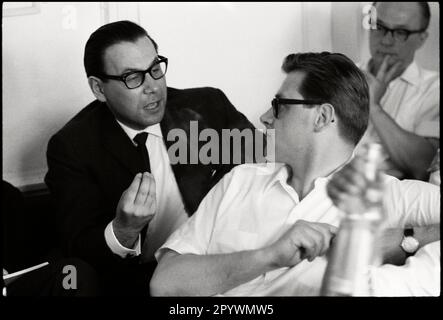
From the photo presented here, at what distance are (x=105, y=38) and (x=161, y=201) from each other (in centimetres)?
46

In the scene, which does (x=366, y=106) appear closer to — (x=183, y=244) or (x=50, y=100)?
(x=183, y=244)

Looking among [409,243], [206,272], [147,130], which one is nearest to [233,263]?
[206,272]

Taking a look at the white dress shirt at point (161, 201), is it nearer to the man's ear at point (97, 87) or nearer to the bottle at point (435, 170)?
the man's ear at point (97, 87)

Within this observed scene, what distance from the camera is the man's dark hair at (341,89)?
158cm

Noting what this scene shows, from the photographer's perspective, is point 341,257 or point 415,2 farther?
point 415,2

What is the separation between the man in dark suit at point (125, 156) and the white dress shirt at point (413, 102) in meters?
0.41

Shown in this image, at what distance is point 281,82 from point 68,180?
631 millimetres

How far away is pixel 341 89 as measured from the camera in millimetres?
1582

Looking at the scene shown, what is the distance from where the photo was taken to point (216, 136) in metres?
1.81

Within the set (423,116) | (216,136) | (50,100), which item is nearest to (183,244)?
(216,136)

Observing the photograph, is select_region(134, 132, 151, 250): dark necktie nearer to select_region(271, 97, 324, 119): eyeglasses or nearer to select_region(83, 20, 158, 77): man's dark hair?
select_region(83, 20, 158, 77): man's dark hair

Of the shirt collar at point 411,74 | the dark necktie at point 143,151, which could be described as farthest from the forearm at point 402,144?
the dark necktie at point 143,151

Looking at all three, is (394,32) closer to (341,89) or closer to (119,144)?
(341,89)

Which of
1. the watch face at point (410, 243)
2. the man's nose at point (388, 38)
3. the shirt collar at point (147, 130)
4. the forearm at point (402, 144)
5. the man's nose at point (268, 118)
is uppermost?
the man's nose at point (388, 38)
